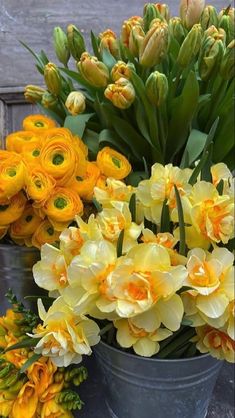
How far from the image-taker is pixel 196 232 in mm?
427

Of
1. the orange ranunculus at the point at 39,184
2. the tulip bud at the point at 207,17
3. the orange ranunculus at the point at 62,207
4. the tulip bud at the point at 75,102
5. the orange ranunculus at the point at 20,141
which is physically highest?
the tulip bud at the point at 207,17

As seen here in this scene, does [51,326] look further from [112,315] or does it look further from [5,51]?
[5,51]

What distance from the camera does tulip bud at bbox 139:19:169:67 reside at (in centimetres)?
51

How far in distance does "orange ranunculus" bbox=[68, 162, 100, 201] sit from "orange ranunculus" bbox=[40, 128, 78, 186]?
0.02 meters

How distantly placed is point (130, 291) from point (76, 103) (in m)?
0.28

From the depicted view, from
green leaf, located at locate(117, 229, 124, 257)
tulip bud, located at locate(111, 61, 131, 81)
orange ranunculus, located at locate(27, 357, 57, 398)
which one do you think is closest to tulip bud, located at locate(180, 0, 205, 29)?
tulip bud, located at locate(111, 61, 131, 81)

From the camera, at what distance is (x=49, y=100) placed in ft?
2.03

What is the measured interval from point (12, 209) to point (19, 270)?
0.09 metres

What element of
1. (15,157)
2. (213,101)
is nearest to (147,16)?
(213,101)

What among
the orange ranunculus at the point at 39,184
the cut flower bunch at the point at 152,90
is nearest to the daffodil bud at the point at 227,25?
the cut flower bunch at the point at 152,90

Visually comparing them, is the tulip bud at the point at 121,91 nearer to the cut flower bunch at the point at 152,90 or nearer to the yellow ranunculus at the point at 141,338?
the cut flower bunch at the point at 152,90

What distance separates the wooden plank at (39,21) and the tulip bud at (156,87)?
48 centimetres

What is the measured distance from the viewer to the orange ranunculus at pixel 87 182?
1.83ft

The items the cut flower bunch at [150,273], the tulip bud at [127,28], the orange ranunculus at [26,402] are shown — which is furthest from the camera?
the tulip bud at [127,28]
